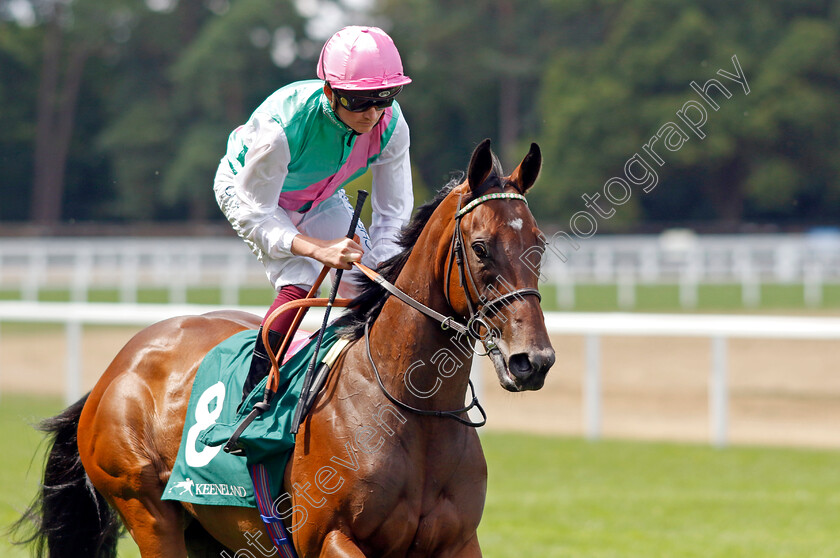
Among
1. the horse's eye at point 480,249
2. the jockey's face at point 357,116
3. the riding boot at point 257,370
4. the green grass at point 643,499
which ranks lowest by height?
the green grass at point 643,499

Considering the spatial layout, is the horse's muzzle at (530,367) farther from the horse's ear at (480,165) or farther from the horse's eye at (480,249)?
the horse's ear at (480,165)

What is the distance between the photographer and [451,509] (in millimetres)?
2963

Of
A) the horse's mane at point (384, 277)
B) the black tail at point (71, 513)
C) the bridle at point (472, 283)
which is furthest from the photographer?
the black tail at point (71, 513)

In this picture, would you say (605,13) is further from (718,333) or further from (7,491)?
(7,491)

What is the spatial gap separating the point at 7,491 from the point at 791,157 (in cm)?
2862

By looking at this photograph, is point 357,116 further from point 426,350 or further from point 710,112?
point 710,112

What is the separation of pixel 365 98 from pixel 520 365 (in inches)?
39.6

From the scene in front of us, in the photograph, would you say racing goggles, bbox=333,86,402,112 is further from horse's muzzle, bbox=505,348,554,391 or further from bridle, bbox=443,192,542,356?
horse's muzzle, bbox=505,348,554,391

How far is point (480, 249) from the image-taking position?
2.76m

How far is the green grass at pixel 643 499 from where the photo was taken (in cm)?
551

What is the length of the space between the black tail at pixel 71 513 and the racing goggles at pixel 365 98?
1777 millimetres

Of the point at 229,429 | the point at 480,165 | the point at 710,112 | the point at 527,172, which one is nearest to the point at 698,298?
the point at 710,112

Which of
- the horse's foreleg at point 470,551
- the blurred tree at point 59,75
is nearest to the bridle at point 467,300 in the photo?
the horse's foreleg at point 470,551

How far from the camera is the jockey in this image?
317 centimetres
